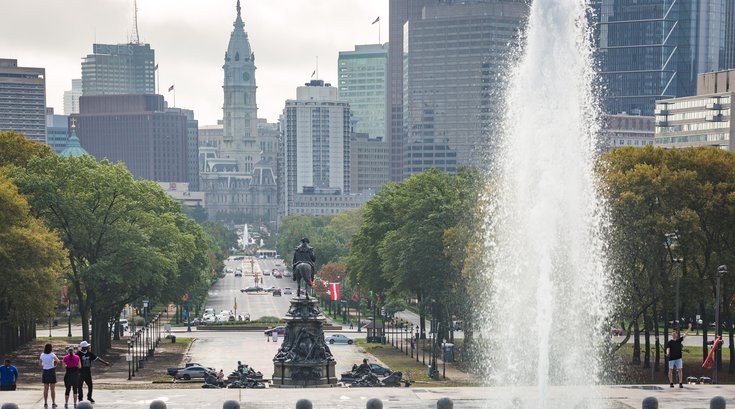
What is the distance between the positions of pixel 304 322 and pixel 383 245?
4407cm

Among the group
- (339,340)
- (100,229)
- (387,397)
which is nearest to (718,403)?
(387,397)

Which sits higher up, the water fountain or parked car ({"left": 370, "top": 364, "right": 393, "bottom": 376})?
the water fountain

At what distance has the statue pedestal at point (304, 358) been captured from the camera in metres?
66.4

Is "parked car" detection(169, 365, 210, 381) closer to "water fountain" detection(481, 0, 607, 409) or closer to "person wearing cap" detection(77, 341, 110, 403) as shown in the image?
"water fountain" detection(481, 0, 607, 409)

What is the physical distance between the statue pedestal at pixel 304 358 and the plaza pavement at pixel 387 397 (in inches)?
503

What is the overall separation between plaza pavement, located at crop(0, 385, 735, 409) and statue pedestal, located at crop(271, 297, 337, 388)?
41.9 feet

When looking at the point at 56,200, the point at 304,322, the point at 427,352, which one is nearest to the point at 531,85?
the point at 304,322

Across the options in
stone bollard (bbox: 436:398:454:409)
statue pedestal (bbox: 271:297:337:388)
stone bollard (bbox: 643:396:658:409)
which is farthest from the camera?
statue pedestal (bbox: 271:297:337:388)

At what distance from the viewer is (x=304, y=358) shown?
219ft

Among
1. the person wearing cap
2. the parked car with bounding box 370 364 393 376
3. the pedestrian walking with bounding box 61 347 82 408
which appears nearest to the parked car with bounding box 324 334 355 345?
the parked car with bounding box 370 364 393 376

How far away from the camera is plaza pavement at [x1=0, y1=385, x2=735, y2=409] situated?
158 ft

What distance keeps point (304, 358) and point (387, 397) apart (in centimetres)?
1648

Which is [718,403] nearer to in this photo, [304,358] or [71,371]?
[71,371]

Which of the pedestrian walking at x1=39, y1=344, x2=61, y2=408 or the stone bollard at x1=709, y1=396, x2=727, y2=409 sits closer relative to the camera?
the stone bollard at x1=709, y1=396, x2=727, y2=409
